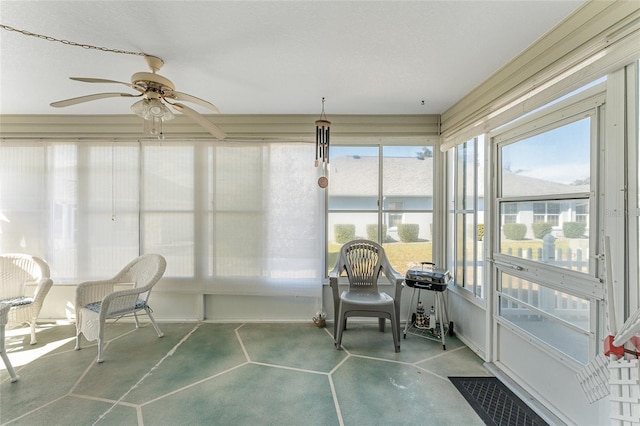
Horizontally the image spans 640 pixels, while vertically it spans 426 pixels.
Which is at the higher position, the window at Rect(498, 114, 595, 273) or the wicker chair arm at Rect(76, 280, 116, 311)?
the window at Rect(498, 114, 595, 273)

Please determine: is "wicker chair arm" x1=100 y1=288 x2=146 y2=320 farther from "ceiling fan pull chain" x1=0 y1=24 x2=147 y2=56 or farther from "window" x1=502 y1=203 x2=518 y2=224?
"window" x1=502 y1=203 x2=518 y2=224

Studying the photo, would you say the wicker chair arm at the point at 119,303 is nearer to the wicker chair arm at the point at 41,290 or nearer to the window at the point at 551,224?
the wicker chair arm at the point at 41,290

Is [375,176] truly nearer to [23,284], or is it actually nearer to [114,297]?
[114,297]

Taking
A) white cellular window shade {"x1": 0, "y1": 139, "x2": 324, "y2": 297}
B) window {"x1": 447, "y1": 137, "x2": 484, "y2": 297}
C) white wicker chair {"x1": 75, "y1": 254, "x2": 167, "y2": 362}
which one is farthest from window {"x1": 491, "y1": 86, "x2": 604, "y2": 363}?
white wicker chair {"x1": 75, "y1": 254, "x2": 167, "y2": 362}

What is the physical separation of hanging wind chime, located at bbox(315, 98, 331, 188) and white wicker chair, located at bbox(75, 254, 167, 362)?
213 centimetres

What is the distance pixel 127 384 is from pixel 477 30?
3771mm

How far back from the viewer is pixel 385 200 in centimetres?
351

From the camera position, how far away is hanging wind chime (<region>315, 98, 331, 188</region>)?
2.85 m

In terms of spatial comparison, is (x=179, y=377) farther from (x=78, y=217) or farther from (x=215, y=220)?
(x=78, y=217)

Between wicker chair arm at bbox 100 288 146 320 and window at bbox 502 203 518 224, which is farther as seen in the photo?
wicker chair arm at bbox 100 288 146 320

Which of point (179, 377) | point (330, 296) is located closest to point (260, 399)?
point (179, 377)

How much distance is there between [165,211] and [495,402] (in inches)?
154

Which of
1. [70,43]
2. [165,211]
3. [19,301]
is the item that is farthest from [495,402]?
[19,301]

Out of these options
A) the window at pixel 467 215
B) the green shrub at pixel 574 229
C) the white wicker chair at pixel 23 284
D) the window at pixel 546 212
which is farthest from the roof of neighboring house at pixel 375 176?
the white wicker chair at pixel 23 284
